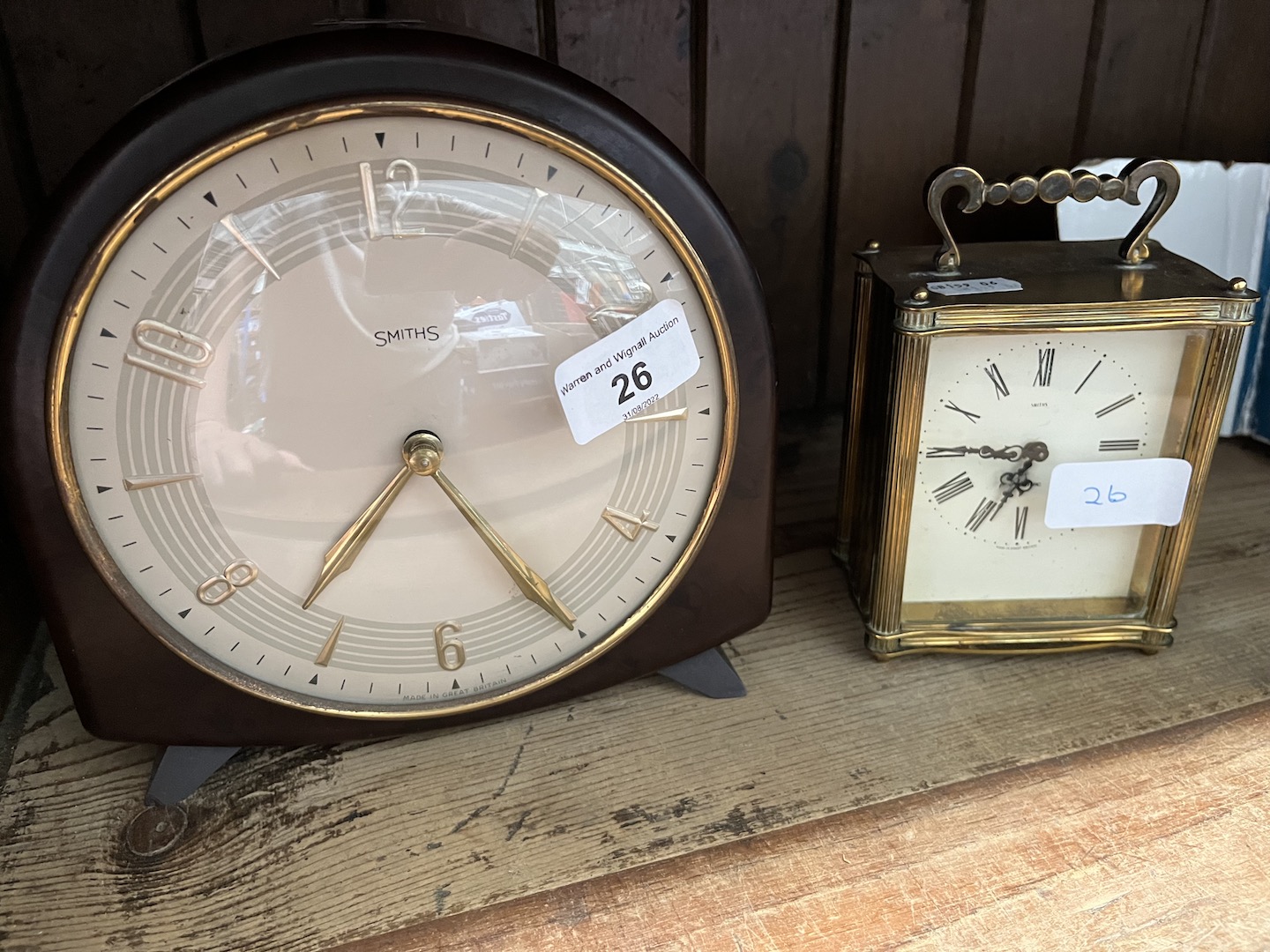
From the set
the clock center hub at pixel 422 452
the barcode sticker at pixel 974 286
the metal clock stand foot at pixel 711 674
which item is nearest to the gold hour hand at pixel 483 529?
the clock center hub at pixel 422 452

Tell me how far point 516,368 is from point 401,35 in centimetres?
21

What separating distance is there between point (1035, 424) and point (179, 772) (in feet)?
2.24

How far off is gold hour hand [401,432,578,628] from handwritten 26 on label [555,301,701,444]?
0.09 meters

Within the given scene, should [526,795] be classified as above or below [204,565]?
below

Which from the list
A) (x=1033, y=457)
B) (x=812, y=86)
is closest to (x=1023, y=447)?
(x=1033, y=457)

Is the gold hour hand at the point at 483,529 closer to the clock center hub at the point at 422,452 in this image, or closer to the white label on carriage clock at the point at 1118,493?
the clock center hub at the point at 422,452

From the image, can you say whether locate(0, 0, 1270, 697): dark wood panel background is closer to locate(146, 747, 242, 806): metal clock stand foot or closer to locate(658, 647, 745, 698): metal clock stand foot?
locate(146, 747, 242, 806): metal clock stand foot

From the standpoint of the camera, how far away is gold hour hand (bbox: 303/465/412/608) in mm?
649

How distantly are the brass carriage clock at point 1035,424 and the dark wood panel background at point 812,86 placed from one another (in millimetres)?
198

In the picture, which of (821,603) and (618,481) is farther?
(821,603)

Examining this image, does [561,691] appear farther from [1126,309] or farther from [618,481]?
[1126,309]

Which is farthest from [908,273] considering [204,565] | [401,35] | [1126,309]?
[204,565]

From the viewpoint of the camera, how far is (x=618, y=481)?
688 millimetres

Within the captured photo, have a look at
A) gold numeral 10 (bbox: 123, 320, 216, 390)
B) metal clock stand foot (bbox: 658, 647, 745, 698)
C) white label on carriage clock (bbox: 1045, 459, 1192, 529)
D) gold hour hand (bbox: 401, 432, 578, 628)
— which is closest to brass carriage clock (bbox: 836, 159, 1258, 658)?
white label on carriage clock (bbox: 1045, 459, 1192, 529)
